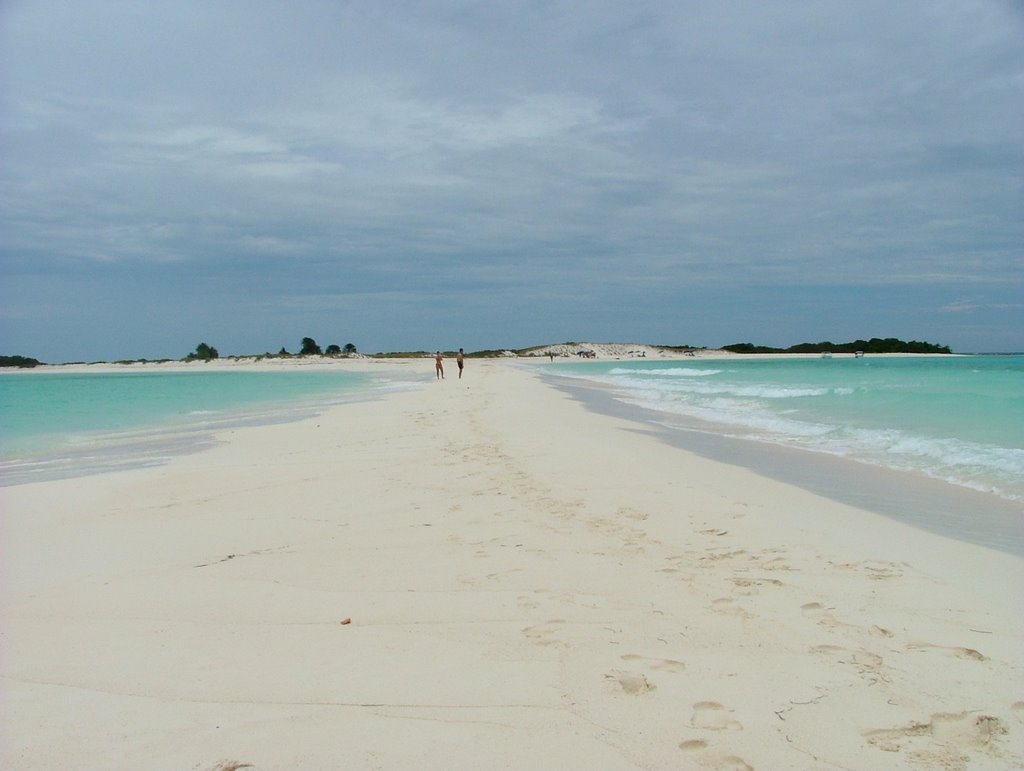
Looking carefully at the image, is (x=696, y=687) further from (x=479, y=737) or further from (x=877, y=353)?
(x=877, y=353)

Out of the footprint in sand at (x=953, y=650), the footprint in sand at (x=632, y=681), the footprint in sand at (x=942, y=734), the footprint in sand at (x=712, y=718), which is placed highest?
the footprint in sand at (x=632, y=681)

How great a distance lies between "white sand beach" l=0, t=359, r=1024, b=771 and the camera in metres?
2.57

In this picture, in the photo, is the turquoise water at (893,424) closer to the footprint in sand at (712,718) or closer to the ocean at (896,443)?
the ocean at (896,443)

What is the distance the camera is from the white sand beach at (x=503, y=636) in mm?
2566

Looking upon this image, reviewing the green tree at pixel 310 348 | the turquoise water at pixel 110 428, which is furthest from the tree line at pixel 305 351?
the turquoise water at pixel 110 428

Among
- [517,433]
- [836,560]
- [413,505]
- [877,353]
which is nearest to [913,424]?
[517,433]

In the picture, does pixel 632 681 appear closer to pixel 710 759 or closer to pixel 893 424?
pixel 710 759

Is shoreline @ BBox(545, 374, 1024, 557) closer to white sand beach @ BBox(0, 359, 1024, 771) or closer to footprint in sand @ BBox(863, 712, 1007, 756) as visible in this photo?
white sand beach @ BBox(0, 359, 1024, 771)

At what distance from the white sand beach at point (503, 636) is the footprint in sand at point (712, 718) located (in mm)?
10

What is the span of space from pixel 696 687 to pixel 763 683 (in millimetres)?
298

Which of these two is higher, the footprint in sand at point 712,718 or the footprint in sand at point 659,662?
the footprint in sand at point 659,662

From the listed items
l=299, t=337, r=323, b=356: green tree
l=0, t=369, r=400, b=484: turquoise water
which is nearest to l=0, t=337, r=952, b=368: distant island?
l=299, t=337, r=323, b=356: green tree

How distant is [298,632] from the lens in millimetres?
3561

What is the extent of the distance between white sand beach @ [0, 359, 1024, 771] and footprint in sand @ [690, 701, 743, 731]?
0.03ft
